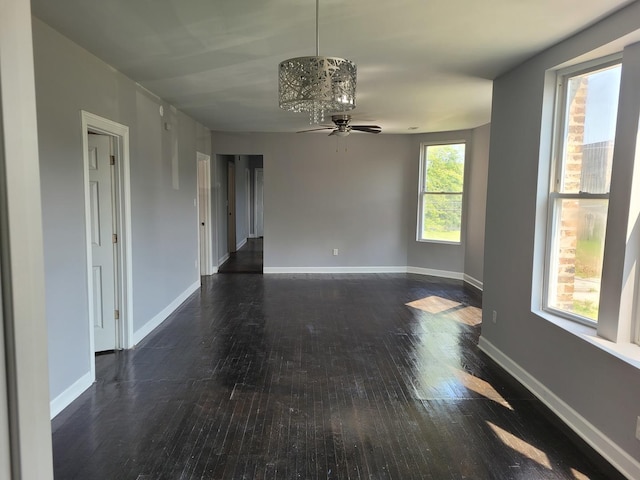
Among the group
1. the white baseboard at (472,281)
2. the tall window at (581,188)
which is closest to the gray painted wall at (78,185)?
the tall window at (581,188)

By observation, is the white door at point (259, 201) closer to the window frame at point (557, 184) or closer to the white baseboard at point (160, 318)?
the white baseboard at point (160, 318)

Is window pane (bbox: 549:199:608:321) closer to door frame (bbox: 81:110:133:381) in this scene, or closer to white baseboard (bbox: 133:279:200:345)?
door frame (bbox: 81:110:133:381)

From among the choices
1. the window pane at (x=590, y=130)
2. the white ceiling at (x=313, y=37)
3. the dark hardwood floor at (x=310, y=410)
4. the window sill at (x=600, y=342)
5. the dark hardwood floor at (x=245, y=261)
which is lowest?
the dark hardwood floor at (x=310, y=410)

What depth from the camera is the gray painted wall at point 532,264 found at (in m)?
2.30

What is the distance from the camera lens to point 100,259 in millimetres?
3748

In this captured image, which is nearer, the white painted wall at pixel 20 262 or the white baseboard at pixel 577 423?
the white painted wall at pixel 20 262

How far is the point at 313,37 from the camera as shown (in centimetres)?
281

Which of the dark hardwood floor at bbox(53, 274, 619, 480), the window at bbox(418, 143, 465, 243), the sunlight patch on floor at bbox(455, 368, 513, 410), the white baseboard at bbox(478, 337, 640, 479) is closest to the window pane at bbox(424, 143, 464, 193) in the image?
the window at bbox(418, 143, 465, 243)

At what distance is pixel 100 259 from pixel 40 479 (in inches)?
133

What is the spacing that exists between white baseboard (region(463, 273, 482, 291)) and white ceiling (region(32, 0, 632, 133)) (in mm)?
3215

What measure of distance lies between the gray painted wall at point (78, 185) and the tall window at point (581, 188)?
11.4 ft

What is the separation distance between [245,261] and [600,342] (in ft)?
23.3

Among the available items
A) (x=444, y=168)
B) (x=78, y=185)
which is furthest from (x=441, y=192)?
(x=78, y=185)

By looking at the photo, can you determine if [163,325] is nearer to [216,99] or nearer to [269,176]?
[216,99]
